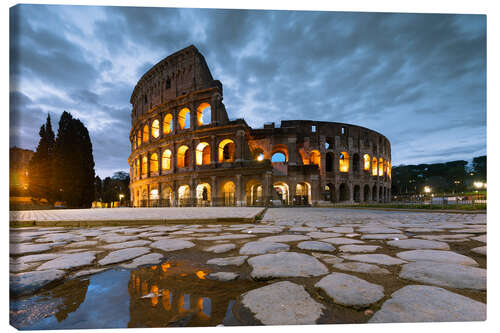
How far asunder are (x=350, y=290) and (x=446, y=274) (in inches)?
27.4

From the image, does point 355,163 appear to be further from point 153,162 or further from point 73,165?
point 73,165

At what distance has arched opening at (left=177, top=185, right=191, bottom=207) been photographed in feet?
63.2

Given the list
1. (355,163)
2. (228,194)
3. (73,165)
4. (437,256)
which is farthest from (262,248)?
(355,163)

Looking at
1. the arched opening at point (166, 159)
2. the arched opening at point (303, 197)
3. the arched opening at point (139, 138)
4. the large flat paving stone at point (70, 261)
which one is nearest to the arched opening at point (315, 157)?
the arched opening at point (303, 197)

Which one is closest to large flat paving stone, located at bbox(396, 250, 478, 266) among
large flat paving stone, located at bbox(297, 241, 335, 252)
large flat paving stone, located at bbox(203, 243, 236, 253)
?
large flat paving stone, located at bbox(297, 241, 335, 252)

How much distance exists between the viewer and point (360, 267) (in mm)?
1495

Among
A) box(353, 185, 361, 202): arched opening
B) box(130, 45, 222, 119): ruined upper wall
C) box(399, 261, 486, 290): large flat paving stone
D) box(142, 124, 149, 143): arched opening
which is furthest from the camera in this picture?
box(353, 185, 361, 202): arched opening

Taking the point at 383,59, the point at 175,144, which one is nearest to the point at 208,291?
the point at 383,59

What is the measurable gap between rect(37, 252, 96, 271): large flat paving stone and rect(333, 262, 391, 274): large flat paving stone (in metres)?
1.94

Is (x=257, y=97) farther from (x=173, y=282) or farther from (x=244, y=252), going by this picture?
(x=173, y=282)

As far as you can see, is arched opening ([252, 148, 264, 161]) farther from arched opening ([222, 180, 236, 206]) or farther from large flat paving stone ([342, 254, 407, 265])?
large flat paving stone ([342, 254, 407, 265])

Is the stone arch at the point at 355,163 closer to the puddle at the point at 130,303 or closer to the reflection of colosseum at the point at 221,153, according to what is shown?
the reflection of colosseum at the point at 221,153

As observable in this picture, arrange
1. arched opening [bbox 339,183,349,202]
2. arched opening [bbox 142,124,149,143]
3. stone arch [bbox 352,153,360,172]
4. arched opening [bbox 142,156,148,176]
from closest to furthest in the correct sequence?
Result: arched opening [bbox 142,124,149,143] < arched opening [bbox 142,156,148,176] < arched opening [bbox 339,183,349,202] < stone arch [bbox 352,153,360,172]

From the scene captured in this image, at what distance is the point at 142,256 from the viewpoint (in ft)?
6.15
